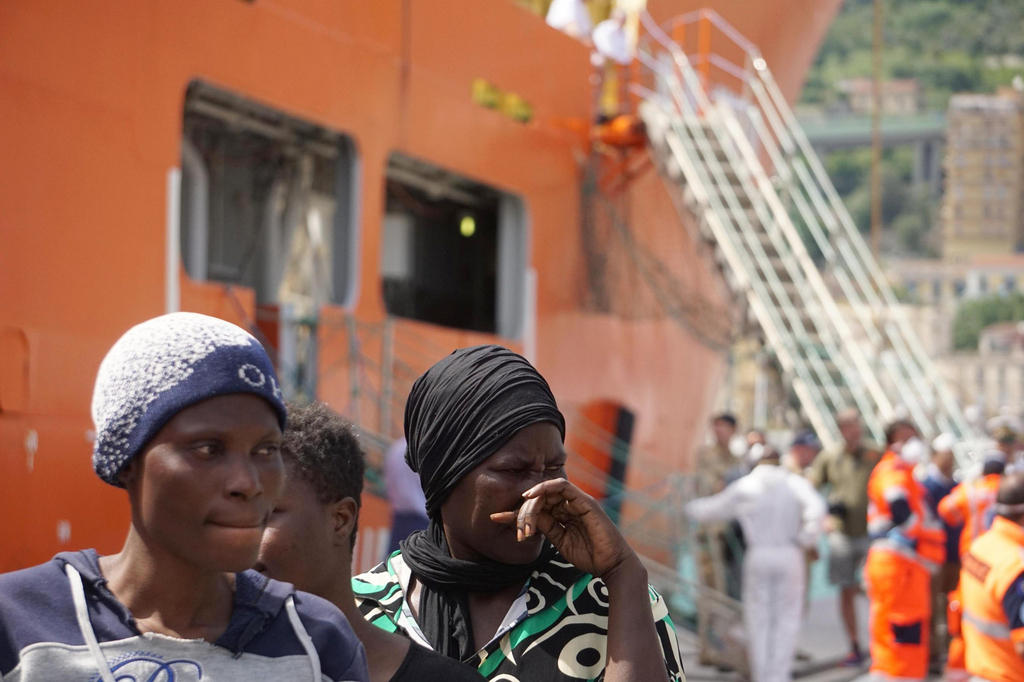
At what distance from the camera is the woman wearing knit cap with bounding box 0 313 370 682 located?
1.52m

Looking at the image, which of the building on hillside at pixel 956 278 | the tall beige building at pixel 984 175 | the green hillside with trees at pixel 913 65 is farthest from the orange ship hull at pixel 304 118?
the green hillside with trees at pixel 913 65

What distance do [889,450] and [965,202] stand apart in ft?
242

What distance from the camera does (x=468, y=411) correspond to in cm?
217

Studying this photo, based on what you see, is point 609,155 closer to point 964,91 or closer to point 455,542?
point 455,542

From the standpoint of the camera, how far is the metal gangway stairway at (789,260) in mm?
11914

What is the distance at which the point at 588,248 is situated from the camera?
12445mm

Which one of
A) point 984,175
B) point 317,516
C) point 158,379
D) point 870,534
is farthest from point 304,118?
point 984,175

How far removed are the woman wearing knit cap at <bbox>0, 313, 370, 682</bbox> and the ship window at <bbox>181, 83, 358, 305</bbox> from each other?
747 cm

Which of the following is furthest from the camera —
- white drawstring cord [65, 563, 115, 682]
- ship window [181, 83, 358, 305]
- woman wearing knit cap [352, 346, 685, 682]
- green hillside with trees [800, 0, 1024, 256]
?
green hillside with trees [800, 0, 1024, 256]

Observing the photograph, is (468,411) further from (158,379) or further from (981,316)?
(981,316)

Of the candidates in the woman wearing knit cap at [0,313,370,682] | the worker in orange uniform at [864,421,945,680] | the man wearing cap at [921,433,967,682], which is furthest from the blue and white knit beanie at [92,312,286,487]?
the man wearing cap at [921,433,967,682]

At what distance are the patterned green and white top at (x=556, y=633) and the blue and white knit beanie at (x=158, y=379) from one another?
747mm

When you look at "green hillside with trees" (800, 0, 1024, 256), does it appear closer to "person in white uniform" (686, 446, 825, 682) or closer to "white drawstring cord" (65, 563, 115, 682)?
"person in white uniform" (686, 446, 825, 682)

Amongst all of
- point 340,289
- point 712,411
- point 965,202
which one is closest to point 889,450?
point 340,289
